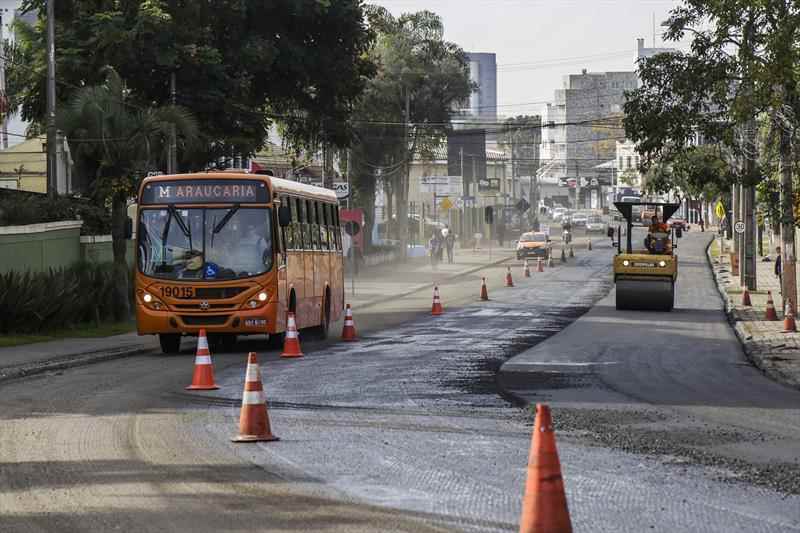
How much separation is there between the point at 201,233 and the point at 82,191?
1579 cm

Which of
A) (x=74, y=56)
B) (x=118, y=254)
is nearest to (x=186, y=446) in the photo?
(x=118, y=254)

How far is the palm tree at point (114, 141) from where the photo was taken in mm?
34594

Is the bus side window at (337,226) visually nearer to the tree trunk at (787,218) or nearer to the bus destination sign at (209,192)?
the bus destination sign at (209,192)

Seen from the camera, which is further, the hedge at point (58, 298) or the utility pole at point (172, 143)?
the utility pole at point (172, 143)

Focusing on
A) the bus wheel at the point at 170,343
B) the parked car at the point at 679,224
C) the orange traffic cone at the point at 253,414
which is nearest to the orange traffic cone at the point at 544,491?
the orange traffic cone at the point at 253,414

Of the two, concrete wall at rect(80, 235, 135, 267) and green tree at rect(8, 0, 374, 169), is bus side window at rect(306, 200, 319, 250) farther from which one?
green tree at rect(8, 0, 374, 169)

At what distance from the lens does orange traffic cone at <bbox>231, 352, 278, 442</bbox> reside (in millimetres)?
12633

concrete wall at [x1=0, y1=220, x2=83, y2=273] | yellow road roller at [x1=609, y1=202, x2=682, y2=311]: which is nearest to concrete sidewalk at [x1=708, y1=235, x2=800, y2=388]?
yellow road roller at [x1=609, y1=202, x2=682, y2=311]

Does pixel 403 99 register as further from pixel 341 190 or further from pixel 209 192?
pixel 209 192

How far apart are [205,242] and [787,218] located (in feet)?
38.3

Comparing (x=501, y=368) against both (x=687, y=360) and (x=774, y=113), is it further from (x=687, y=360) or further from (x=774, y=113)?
(x=774, y=113)

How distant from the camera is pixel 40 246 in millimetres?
31531

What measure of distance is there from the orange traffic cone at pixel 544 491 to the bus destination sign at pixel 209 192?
1799 cm

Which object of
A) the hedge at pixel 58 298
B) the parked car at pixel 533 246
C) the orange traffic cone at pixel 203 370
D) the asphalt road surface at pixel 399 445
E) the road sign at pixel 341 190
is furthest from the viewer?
the parked car at pixel 533 246
